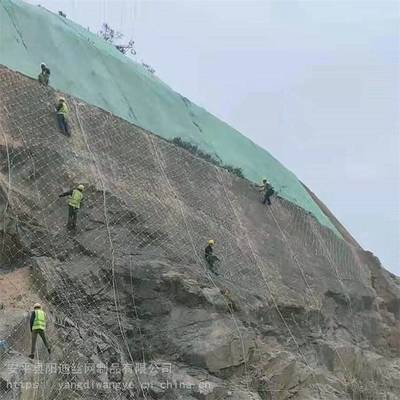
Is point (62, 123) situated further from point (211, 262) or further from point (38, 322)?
point (38, 322)

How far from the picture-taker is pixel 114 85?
1678cm

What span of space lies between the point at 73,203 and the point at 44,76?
12.0 feet

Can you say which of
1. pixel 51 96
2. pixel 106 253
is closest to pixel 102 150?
pixel 51 96

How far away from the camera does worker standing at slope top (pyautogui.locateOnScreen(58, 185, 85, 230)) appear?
12.0 m

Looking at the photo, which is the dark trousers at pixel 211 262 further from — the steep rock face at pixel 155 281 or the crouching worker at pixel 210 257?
the steep rock face at pixel 155 281

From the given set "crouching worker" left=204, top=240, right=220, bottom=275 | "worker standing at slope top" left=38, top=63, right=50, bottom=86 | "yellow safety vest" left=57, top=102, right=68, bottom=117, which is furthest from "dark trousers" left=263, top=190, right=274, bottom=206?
→ "worker standing at slope top" left=38, top=63, right=50, bottom=86

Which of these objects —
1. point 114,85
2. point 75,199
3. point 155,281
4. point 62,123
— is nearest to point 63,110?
point 62,123

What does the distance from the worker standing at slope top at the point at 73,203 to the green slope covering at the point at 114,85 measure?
3.60 m

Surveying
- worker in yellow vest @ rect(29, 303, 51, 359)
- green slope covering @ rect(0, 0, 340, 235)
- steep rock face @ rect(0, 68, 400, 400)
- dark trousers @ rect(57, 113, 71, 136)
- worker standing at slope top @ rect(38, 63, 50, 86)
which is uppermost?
green slope covering @ rect(0, 0, 340, 235)

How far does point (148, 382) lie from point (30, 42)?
27.0 feet

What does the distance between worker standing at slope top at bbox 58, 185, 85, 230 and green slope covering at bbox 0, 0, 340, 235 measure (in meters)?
3.60

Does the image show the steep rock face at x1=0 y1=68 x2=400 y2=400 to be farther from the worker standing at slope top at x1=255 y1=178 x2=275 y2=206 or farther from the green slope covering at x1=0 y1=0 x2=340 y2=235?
the green slope covering at x1=0 y1=0 x2=340 y2=235

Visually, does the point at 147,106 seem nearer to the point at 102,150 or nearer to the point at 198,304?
the point at 102,150

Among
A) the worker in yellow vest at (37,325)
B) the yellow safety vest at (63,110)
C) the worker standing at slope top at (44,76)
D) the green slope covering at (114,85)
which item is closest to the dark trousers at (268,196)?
the green slope covering at (114,85)
